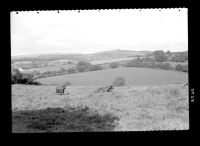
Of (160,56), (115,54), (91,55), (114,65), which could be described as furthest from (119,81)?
(160,56)

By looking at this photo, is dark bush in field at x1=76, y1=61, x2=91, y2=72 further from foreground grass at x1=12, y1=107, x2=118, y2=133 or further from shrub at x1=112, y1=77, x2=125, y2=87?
foreground grass at x1=12, y1=107, x2=118, y2=133

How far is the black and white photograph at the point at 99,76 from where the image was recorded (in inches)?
361

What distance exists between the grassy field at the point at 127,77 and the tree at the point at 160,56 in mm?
779

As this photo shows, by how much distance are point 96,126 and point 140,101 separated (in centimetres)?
263

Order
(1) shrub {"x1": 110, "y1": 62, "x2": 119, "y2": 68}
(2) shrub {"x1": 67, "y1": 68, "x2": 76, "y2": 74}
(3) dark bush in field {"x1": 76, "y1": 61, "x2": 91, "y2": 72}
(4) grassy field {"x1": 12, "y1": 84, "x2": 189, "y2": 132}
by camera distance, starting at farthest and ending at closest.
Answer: (3) dark bush in field {"x1": 76, "y1": 61, "x2": 91, "y2": 72} < (1) shrub {"x1": 110, "y1": 62, "x2": 119, "y2": 68} < (2) shrub {"x1": 67, "y1": 68, "x2": 76, "y2": 74} < (4) grassy field {"x1": 12, "y1": 84, "x2": 189, "y2": 132}

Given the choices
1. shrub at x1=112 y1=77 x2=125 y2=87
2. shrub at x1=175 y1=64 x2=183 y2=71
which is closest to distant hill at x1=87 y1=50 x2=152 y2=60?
shrub at x1=112 y1=77 x2=125 y2=87

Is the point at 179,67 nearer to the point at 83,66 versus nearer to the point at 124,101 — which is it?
the point at 124,101

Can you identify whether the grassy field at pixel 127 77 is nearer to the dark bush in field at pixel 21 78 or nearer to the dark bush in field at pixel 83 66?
the dark bush in field at pixel 83 66

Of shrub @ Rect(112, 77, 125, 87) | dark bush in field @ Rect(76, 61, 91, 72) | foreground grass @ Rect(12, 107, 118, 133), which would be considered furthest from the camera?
shrub @ Rect(112, 77, 125, 87)

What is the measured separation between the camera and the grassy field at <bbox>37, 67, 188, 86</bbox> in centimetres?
1199

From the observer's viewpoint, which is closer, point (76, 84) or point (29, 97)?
point (29, 97)
